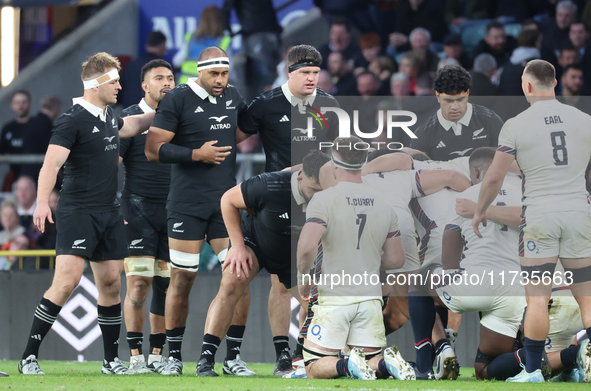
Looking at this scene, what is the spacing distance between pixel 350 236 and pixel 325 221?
0.74 feet

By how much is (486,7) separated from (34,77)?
6770 mm

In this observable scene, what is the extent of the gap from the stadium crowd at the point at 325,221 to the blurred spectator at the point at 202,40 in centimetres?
448

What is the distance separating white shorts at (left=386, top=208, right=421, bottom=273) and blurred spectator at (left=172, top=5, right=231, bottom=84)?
20.2 ft

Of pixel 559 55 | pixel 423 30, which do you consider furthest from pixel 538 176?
pixel 423 30

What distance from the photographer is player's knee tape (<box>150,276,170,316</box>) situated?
7.46 metres

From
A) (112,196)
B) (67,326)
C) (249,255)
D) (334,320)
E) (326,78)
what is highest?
(326,78)

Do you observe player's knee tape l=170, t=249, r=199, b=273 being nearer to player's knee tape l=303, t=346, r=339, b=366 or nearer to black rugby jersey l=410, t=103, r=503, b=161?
player's knee tape l=303, t=346, r=339, b=366

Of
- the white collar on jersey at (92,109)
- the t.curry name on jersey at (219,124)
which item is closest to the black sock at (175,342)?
the t.curry name on jersey at (219,124)

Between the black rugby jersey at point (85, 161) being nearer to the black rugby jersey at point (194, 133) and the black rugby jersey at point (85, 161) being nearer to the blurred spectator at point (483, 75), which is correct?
the black rugby jersey at point (194, 133)

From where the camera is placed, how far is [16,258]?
9.34m

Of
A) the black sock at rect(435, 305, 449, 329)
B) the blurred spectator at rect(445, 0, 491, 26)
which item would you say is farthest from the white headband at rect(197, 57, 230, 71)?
the blurred spectator at rect(445, 0, 491, 26)

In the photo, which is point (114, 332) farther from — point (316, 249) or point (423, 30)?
point (423, 30)

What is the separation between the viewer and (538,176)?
605cm

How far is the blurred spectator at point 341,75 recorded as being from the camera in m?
11.0
